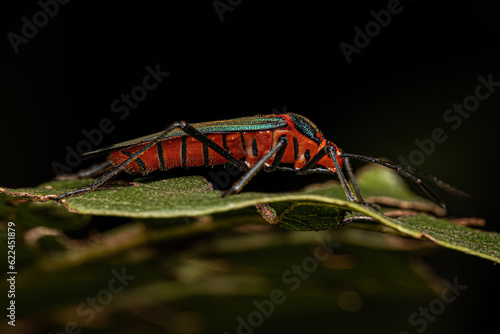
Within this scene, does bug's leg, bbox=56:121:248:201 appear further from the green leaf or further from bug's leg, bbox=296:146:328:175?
bug's leg, bbox=296:146:328:175

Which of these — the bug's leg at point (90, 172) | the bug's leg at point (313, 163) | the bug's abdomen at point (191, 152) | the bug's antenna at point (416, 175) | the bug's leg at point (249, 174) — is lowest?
the bug's antenna at point (416, 175)

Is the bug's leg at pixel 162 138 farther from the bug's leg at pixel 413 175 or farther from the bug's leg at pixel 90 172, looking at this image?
A: the bug's leg at pixel 413 175

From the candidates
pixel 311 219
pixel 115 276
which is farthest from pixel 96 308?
pixel 311 219

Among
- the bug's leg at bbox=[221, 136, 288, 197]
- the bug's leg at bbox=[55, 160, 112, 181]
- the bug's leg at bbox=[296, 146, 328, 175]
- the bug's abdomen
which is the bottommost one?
the bug's leg at bbox=[296, 146, 328, 175]

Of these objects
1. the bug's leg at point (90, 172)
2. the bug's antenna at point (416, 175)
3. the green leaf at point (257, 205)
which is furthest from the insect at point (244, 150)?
the green leaf at point (257, 205)

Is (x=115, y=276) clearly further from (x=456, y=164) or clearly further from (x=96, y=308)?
(x=456, y=164)

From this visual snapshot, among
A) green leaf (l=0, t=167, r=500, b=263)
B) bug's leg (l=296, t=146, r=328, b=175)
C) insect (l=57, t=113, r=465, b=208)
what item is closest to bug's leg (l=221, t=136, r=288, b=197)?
insect (l=57, t=113, r=465, b=208)
